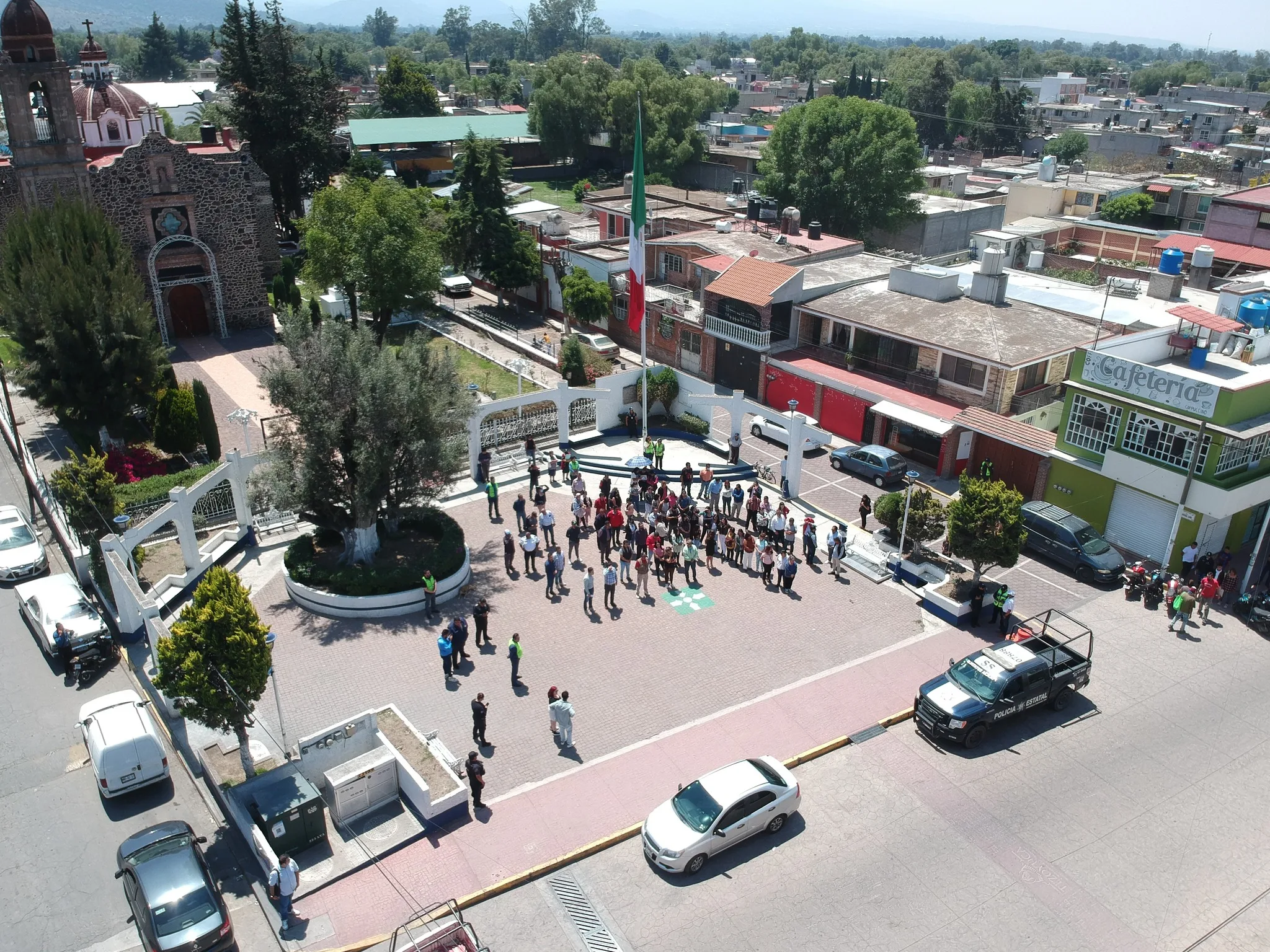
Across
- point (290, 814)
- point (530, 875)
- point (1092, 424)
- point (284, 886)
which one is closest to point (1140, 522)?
point (1092, 424)

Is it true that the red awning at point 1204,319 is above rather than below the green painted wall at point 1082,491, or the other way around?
above

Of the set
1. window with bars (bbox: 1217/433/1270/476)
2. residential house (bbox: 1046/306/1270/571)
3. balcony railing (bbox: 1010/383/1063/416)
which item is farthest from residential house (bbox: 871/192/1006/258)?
window with bars (bbox: 1217/433/1270/476)

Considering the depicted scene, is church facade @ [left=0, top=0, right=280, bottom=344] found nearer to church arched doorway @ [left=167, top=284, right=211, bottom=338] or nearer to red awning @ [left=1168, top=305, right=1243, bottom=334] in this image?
church arched doorway @ [left=167, top=284, right=211, bottom=338]

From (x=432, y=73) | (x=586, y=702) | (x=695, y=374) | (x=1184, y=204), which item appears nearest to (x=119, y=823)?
(x=586, y=702)

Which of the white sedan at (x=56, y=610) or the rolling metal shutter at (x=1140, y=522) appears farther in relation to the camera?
the rolling metal shutter at (x=1140, y=522)

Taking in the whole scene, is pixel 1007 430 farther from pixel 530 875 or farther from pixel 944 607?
pixel 530 875

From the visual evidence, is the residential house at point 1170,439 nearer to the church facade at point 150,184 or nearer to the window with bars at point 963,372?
the window with bars at point 963,372

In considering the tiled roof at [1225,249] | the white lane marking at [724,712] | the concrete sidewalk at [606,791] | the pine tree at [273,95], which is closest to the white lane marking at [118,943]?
the concrete sidewalk at [606,791]
